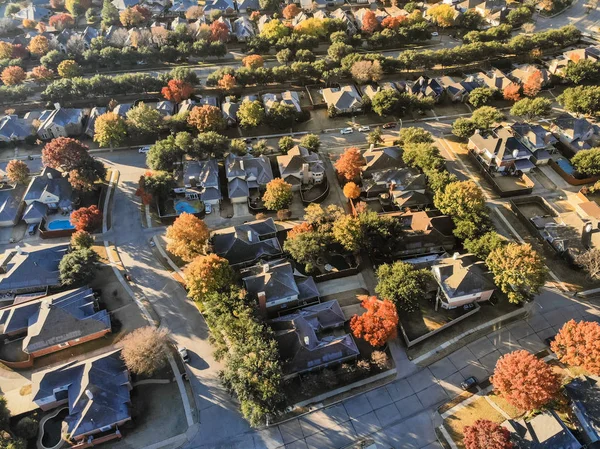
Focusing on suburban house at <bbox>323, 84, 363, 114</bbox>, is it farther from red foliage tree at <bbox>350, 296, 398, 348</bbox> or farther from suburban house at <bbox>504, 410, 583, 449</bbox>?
suburban house at <bbox>504, 410, 583, 449</bbox>

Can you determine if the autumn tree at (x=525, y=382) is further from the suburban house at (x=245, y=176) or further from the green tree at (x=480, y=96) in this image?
the green tree at (x=480, y=96)

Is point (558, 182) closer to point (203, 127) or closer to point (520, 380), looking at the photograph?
point (520, 380)

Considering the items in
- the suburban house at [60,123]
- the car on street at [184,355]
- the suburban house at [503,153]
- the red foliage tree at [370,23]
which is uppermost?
the red foliage tree at [370,23]

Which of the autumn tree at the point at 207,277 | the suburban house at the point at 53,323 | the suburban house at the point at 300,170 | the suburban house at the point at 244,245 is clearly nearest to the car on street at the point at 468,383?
the suburban house at the point at 244,245

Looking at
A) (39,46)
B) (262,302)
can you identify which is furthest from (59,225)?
(39,46)

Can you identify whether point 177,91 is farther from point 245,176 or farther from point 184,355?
point 184,355

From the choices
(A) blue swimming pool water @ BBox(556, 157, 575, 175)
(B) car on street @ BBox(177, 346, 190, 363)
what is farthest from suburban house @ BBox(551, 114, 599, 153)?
(B) car on street @ BBox(177, 346, 190, 363)
